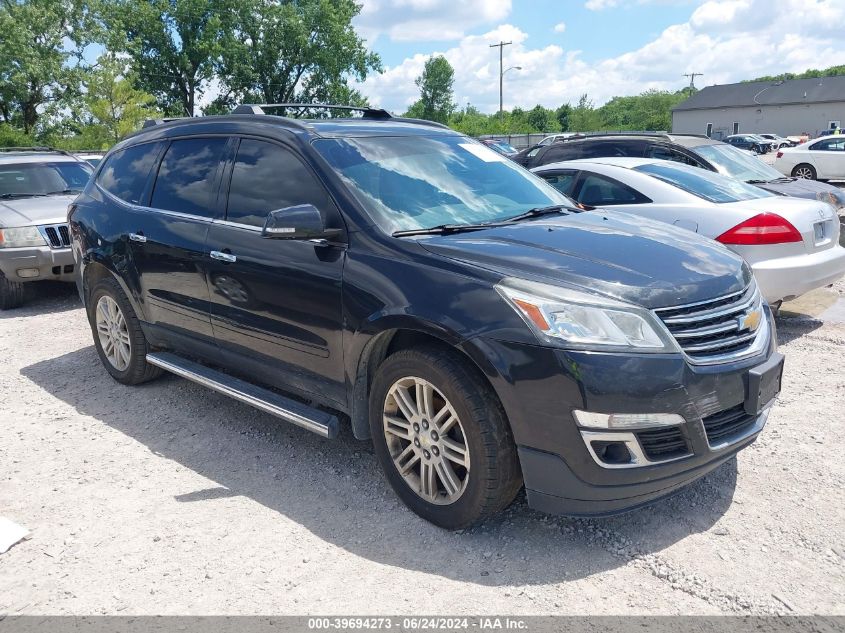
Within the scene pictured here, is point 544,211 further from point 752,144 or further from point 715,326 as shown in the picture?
point 752,144

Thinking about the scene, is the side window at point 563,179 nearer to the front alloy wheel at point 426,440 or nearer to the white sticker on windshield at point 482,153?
the white sticker on windshield at point 482,153

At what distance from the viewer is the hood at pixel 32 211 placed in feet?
26.9

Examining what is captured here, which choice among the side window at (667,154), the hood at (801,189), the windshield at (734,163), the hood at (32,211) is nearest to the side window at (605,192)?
the side window at (667,154)

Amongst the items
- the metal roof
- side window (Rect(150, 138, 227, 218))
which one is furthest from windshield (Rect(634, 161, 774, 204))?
the metal roof

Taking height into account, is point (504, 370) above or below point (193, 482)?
above

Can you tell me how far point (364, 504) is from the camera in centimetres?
363

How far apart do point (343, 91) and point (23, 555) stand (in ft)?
155

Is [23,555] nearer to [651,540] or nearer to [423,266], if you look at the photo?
[423,266]

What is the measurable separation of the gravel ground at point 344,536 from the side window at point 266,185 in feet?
4.63

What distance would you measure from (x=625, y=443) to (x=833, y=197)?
24.4 ft

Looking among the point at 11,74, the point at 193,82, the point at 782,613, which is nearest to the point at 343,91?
the point at 193,82

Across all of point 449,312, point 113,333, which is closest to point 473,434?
point 449,312

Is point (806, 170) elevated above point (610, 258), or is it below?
below

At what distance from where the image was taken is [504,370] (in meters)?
2.90
